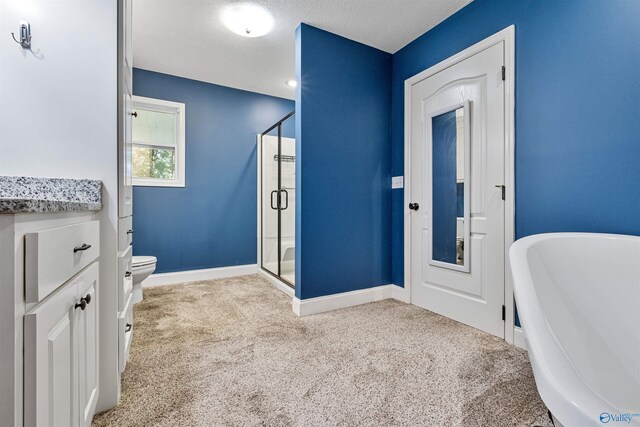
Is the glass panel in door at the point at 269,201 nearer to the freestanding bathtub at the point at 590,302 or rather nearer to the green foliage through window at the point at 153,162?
the green foliage through window at the point at 153,162

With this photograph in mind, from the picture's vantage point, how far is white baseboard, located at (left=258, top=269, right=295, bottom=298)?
9.27ft

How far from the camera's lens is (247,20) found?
232 cm

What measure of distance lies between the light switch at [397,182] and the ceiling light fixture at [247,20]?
1.72 m

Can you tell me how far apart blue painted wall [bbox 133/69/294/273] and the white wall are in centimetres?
221

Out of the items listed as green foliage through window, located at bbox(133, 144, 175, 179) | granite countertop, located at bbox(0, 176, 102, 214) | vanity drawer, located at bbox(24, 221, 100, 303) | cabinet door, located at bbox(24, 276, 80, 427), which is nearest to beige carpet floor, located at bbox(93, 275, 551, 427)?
cabinet door, located at bbox(24, 276, 80, 427)

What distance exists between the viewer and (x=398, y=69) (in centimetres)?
278

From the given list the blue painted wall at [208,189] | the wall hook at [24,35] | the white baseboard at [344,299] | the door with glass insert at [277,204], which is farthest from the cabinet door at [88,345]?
the blue painted wall at [208,189]

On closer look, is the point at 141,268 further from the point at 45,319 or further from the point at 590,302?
the point at 590,302

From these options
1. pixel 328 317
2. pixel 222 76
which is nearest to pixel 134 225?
pixel 222 76

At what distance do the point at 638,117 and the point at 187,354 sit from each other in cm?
265

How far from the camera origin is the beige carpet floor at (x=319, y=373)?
119cm

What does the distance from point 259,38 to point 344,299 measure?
8.06 ft

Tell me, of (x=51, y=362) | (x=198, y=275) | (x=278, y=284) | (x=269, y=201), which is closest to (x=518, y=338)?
(x=278, y=284)

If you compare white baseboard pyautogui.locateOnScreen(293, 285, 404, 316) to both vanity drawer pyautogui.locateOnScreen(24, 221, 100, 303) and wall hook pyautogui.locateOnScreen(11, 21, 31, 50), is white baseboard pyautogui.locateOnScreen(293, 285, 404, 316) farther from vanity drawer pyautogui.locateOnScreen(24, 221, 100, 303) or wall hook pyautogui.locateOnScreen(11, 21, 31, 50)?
wall hook pyautogui.locateOnScreen(11, 21, 31, 50)
